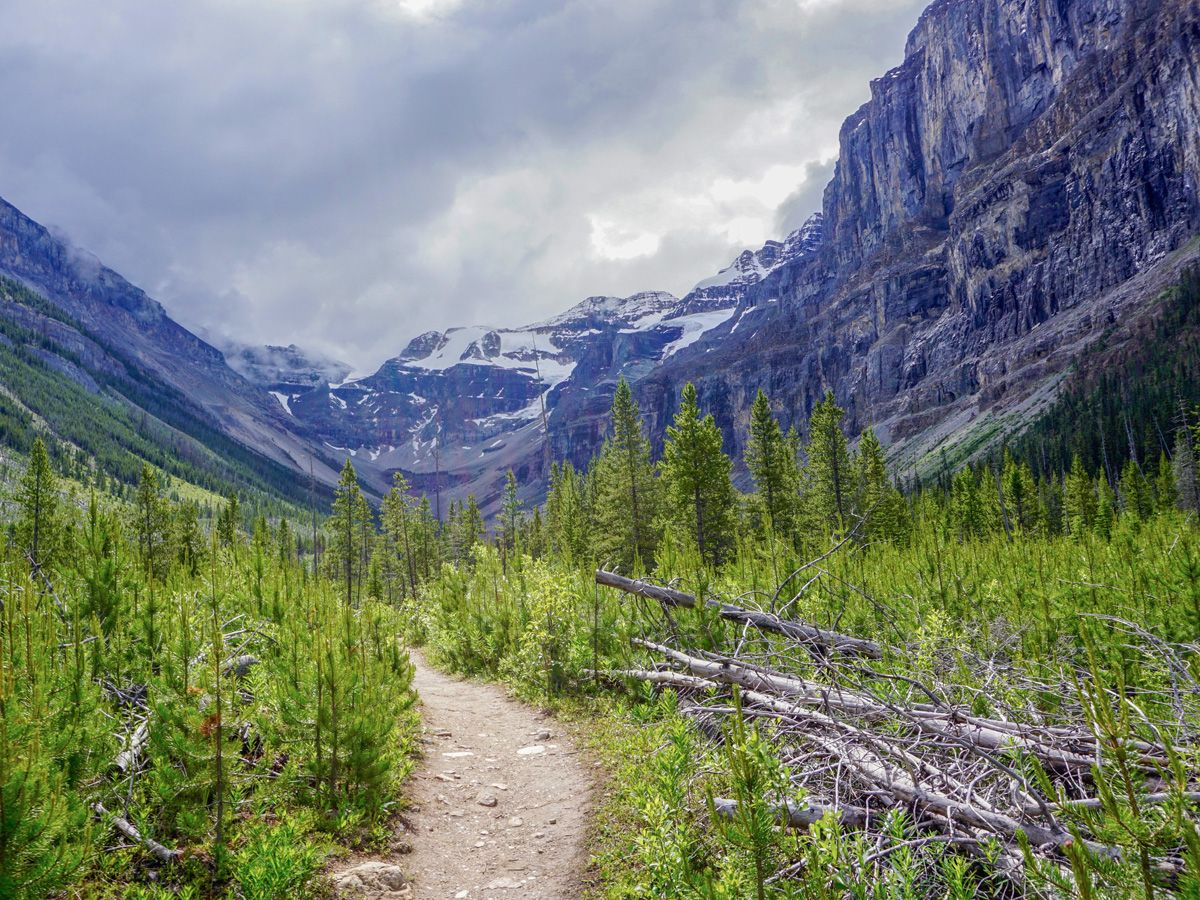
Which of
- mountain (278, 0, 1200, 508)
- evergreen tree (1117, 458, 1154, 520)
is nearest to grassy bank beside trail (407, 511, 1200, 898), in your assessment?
evergreen tree (1117, 458, 1154, 520)

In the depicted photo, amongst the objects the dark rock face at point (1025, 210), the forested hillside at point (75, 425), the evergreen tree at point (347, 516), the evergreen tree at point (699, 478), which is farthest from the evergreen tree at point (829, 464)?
the forested hillside at point (75, 425)

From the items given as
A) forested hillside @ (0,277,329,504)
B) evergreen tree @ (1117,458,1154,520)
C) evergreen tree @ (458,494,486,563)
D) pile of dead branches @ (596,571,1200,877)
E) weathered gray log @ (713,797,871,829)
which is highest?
forested hillside @ (0,277,329,504)

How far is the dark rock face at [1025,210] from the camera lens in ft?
381

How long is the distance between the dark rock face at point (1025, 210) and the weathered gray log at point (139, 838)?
124 m

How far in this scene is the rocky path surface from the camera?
4.77 metres

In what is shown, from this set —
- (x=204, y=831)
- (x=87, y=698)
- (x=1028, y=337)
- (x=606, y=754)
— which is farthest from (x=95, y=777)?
(x=1028, y=337)

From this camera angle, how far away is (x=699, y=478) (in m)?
29.1

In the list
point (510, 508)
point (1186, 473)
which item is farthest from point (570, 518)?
point (1186, 473)

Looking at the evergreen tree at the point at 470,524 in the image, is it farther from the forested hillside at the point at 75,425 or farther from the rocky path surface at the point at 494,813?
the forested hillside at the point at 75,425

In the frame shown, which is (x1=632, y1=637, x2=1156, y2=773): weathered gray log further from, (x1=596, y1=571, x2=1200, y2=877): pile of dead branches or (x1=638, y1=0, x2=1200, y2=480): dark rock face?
(x1=638, y1=0, x2=1200, y2=480): dark rock face

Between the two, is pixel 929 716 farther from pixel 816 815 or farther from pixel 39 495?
pixel 39 495

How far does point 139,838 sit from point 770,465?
3288 cm

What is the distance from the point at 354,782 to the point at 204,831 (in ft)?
4.58

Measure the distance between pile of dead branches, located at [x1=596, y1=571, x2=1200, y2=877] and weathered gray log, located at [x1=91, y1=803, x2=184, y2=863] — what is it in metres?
3.46
